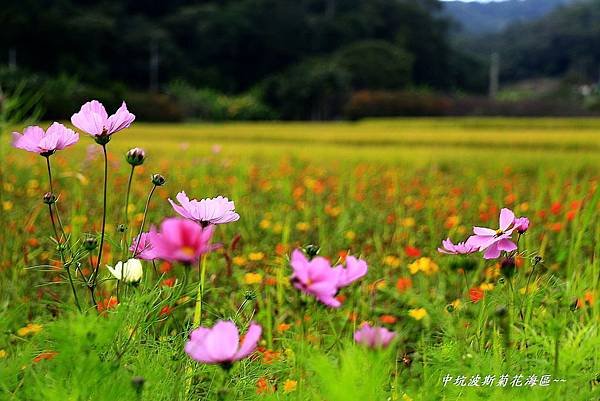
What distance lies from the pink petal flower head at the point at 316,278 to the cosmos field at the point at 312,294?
0.01m

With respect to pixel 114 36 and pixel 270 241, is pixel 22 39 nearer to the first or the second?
pixel 114 36

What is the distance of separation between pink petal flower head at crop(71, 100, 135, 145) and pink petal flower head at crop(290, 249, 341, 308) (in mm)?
282

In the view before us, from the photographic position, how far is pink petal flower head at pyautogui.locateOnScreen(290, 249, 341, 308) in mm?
508

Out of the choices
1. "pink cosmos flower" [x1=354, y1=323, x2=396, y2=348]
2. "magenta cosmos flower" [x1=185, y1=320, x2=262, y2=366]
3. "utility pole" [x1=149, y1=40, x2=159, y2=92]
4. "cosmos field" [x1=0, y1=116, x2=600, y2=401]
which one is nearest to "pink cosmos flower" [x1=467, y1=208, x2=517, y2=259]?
"cosmos field" [x1=0, y1=116, x2=600, y2=401]

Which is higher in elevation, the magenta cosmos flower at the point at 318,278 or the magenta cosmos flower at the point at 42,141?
the magenta cosmos flower at the point at 42,141

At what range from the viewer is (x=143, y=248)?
758 millimetres

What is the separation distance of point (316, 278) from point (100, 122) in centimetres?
32

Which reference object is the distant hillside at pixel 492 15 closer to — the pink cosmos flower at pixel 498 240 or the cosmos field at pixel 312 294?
the cosmos field at pixel 312 294

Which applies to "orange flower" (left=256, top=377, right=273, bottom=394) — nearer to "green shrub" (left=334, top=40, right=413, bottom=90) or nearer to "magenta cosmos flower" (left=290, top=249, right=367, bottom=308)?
"magenta cosmos flower" (left=290, top=249, right=367, bottom=308)

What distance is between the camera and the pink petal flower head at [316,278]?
20.0 inches

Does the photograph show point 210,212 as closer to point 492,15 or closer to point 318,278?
point 318,278

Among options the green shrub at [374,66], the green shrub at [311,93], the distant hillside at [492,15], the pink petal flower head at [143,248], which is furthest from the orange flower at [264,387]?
the distant hillside at [492,15]

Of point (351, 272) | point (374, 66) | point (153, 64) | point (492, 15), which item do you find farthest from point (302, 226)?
point (492, 15)

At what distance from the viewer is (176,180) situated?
2.91 meters
